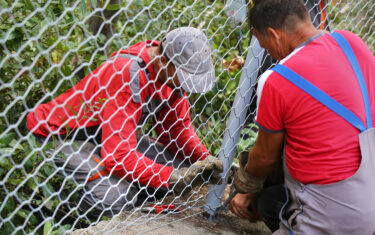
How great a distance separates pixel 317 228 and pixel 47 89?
1.53 metres

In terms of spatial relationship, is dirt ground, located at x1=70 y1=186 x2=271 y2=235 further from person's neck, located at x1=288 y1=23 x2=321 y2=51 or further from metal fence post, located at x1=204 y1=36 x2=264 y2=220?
person's neck, located at x1=288 y1=23 x2=321 y2=51

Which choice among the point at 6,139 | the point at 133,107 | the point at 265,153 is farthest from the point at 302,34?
the point at 6,139

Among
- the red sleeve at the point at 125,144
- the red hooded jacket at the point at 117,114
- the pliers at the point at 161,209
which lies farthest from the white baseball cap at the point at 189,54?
the pliers at the point at 161,209

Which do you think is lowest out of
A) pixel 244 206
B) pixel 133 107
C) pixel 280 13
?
pixel 244 206

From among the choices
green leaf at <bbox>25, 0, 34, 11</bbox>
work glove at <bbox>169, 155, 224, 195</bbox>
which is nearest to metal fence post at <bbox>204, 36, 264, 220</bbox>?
work glove at <bbox>169, 155, 224, 195</bbox>

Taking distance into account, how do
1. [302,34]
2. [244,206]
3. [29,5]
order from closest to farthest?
[302,34] → [29,5] → [244,206]

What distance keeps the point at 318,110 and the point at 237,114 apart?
0.60 metres

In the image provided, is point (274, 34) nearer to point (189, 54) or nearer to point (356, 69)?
point (356, 69)

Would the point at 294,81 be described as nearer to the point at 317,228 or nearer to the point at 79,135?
the point at 317,228

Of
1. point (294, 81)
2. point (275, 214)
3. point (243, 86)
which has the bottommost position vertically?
point (275, 214)

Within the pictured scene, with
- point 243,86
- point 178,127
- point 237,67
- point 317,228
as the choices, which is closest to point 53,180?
point 178,127

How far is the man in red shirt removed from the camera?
1.73 metres

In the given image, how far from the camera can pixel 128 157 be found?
2270mm

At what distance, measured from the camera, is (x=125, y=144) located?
2227 mm
